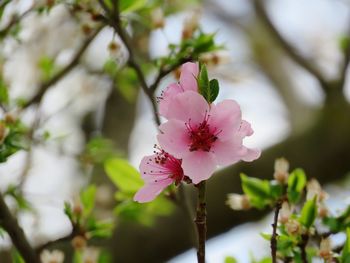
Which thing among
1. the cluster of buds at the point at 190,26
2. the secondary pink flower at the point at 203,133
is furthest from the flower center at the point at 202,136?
the cluster of buds at the point at 190,26

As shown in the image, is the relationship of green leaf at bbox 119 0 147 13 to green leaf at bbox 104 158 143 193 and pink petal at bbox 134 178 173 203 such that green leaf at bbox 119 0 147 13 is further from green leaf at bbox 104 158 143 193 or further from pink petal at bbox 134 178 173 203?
pink petal at bbox 134 178 173 203

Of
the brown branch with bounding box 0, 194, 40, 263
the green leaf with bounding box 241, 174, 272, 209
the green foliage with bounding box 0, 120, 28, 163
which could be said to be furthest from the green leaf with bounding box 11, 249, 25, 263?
the green leaf with bounding box 241, 174, 272, 209

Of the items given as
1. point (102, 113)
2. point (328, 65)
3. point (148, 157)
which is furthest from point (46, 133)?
point (328, 65)

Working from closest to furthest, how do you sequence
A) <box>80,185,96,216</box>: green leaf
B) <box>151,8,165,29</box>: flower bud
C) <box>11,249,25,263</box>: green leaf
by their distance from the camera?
<box>11,249,25,263</box>: green leaf
<box>80,185,96,216</box>: green leaf
<box>151,8,165,29</box>: flower bud

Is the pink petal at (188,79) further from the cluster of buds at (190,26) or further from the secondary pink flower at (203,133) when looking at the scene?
the cluster of buds at (190,26)

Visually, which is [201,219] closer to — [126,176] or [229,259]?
[229,259]

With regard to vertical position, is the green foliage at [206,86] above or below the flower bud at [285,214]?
above
